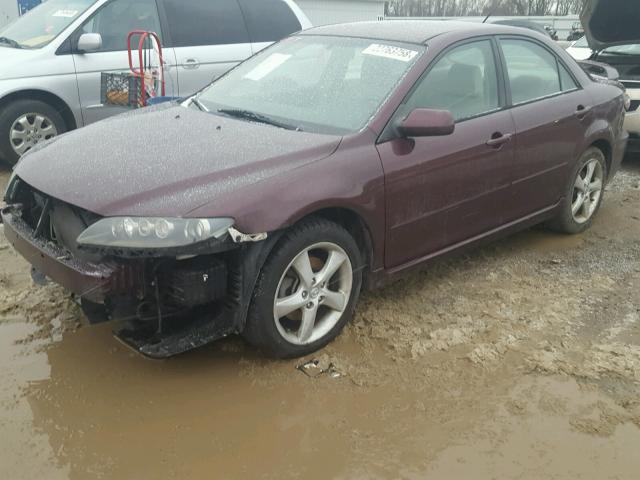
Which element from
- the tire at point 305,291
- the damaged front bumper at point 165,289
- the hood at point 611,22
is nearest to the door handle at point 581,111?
the tire at point 305,291

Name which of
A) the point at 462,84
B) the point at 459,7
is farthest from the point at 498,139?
the point at 459,7

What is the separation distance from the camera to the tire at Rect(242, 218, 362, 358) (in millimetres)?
3002

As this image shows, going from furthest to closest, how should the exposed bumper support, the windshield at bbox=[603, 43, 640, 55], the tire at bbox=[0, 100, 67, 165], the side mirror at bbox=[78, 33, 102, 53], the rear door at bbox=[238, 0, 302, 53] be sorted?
1. the windshield at bbox=[603, 43, 640, 55]
2. the rear door at bbox=[238, 0, 302, 53]
3. the side mirror at bbox=[78, 33, 102, 53]
4. the tire at bbox=[0, 100, 67, 165]
5. the exposed bumper support

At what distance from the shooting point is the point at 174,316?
2.95 metres

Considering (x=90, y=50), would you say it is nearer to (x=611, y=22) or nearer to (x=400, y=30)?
(x=400, y=30)

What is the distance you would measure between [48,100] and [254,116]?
12.1 feet

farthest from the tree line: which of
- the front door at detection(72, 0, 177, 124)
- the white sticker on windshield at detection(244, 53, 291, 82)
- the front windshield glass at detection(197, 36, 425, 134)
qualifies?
the front windshield glass at detection(197, 36, 425, 134)

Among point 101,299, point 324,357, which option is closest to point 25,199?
point 101,299

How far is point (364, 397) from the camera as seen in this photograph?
3.00 metres

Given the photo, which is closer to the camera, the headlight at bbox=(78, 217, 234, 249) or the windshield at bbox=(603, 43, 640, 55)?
the headlight at bbox=(78, 217, 234, 249)

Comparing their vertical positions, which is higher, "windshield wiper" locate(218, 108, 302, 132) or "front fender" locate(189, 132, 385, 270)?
"windshield wiper" locate(218, 108, 302, 132)

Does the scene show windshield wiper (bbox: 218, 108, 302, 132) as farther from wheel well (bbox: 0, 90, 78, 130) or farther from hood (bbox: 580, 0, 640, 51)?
hood (bbox: 580, 0, 640, 51)

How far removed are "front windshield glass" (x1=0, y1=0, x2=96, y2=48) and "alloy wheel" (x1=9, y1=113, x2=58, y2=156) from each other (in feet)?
2.51

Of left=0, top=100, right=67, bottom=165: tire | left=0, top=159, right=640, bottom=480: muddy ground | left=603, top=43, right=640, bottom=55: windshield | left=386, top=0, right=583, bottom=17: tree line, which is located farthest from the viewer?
left=386, top=0, right=583, bottom=17: tree line
